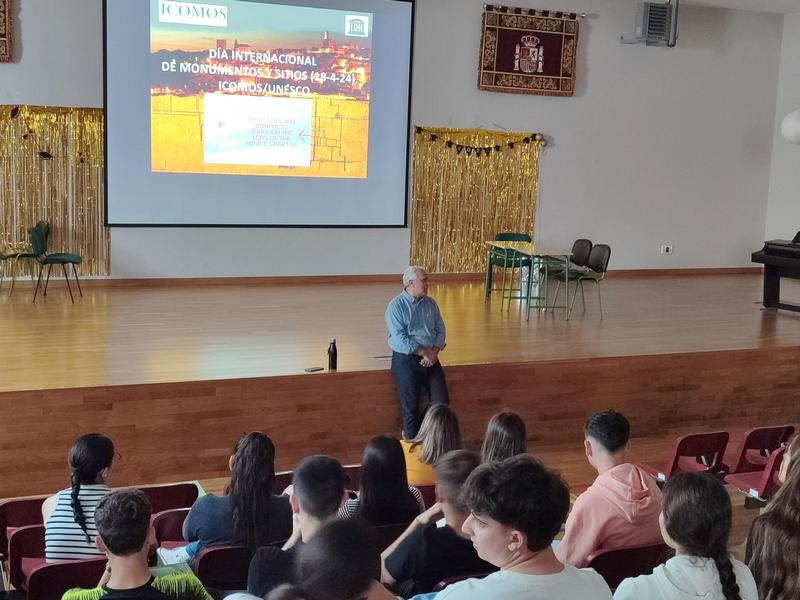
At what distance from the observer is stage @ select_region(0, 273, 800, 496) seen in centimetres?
546

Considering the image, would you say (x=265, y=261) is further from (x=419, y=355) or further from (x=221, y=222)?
(x=419, y=355)

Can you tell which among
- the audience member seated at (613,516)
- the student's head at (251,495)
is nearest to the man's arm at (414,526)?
the student's head at (251,495)

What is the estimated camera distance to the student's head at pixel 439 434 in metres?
3.88

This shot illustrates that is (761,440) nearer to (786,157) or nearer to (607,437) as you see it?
(607,437)

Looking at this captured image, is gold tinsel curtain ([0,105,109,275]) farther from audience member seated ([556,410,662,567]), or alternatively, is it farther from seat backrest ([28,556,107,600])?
audience member seated ([556,410,662,567])

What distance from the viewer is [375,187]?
11078 millimetres

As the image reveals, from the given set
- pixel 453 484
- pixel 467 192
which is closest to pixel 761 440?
pixel 453 484

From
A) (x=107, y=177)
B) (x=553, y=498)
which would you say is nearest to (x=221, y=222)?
(x=107, y=177)

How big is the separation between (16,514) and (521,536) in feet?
8.50

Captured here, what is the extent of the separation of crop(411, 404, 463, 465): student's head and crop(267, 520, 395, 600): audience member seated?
2253 millimetres

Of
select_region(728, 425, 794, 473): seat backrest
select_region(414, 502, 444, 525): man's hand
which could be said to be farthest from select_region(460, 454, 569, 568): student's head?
select_region(728, 425, 794, 473): seat backrest

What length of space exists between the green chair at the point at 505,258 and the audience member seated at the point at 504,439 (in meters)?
5.83

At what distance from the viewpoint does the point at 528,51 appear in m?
11.5

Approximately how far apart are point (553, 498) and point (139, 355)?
500 centimetres
